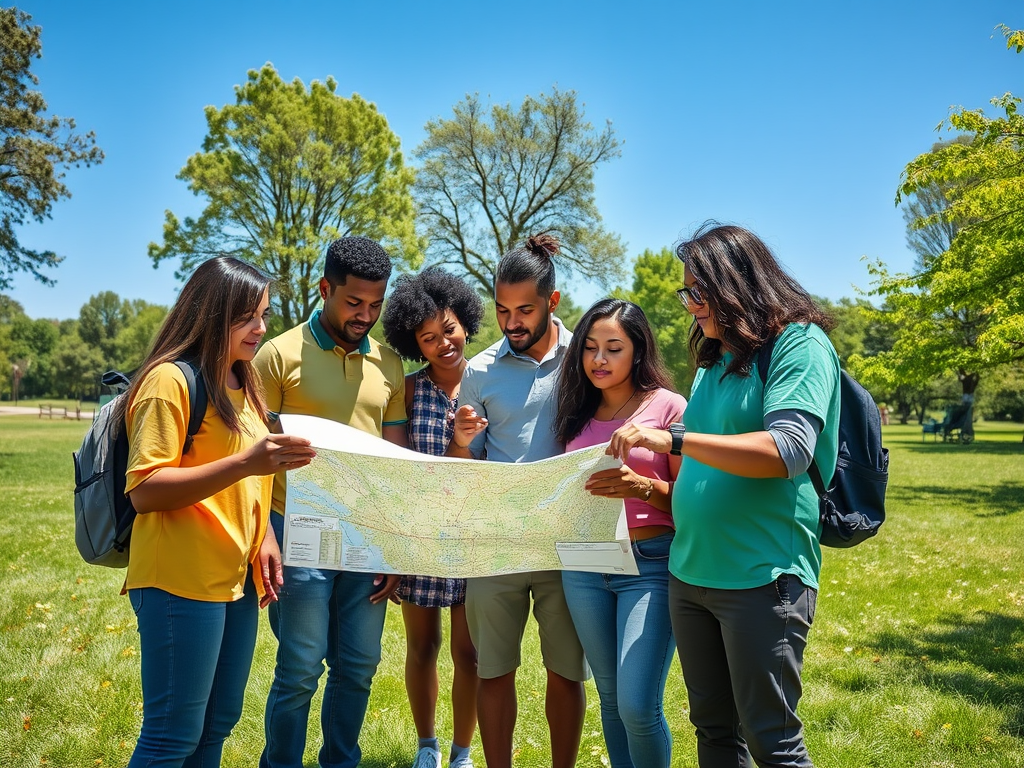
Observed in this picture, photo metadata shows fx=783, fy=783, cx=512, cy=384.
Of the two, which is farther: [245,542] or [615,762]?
[615,762]

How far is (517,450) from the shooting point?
376 centimetres

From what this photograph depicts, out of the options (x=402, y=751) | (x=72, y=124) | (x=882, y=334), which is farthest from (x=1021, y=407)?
(x=402, y=751)

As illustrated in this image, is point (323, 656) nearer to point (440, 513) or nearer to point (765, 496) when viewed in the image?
point (440, 513)

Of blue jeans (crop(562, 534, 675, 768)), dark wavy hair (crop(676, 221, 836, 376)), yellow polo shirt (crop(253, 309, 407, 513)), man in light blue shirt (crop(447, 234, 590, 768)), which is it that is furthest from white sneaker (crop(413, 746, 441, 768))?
dark wavy hair (crop(676, 221, 836, 376))

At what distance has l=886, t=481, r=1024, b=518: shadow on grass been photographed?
1455 centimetres

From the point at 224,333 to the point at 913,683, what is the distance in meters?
5.23

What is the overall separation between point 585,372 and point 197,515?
175 centimetres

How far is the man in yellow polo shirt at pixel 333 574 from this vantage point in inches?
143

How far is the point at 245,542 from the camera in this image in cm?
292

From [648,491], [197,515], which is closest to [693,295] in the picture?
[648,491]

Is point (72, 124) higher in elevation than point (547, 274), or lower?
higher

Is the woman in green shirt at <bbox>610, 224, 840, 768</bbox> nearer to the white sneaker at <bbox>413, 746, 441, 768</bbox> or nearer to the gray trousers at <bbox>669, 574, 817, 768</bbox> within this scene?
the gray trousers at <bbox>669, 574, 817, 768</bbox>

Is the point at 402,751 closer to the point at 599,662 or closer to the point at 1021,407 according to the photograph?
the point at 599,662

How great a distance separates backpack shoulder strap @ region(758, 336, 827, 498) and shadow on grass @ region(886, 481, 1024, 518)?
1333 centimetres
